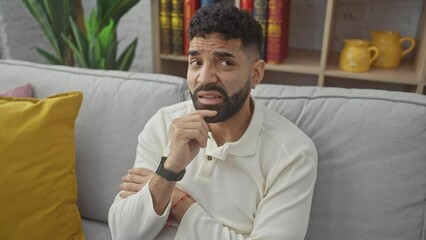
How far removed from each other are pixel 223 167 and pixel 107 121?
49cm

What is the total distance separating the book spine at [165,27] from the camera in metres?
1.89

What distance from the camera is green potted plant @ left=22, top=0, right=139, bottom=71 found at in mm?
1737

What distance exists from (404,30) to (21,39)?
2141mm

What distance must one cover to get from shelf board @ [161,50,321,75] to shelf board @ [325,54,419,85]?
2.8 inches

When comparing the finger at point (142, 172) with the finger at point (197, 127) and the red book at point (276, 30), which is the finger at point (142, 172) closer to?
the finger at point (197, 127)

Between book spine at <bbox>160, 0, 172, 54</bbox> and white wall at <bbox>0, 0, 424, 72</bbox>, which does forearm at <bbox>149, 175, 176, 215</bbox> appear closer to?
book spine at <bbox>160, 0, 172, 54</bbox>

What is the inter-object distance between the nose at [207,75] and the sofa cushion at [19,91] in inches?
28.3

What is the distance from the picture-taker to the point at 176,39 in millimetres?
1937

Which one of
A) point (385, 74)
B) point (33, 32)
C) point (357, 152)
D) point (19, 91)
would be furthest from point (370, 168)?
point (33, 32)

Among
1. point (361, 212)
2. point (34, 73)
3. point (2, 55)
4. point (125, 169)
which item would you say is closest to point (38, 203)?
point (125, 169)

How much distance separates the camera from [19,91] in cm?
130

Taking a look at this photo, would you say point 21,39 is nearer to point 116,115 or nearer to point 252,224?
point 116,115

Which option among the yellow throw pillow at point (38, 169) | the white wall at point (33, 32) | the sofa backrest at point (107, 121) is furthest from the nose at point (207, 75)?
the white wall at point (33, 32)

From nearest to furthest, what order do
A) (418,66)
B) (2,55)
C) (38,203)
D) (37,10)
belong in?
1. (38,203)
2. (418,66)
3. (37,10)
4. (2,55)
